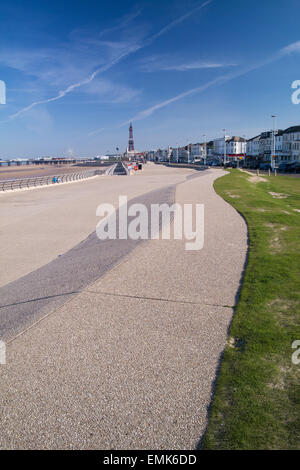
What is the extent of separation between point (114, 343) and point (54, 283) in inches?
109

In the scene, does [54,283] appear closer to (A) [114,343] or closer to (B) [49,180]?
(A) [114,343]

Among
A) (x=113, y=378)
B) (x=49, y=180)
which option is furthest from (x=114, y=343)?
(x=49, y=180)

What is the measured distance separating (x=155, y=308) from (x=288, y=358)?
6.82 ft

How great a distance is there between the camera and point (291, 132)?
96.2 m

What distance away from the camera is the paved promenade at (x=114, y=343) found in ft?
10.1

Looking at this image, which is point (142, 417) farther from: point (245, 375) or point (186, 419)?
point (245, 375)

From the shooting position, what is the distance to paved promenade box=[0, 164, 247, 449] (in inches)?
122

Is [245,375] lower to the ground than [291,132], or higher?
lower

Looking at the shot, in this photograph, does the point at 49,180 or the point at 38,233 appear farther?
the point at 49,180

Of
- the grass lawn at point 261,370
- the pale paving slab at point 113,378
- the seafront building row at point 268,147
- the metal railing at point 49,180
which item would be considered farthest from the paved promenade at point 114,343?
the seafront building row at point 268,147

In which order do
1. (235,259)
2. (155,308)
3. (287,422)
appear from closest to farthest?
(287,422), (155,308), (235,259)

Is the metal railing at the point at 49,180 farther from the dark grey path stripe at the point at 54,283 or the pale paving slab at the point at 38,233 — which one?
the dark grey path stripe at the point at 54,283

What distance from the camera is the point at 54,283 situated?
266 inches
